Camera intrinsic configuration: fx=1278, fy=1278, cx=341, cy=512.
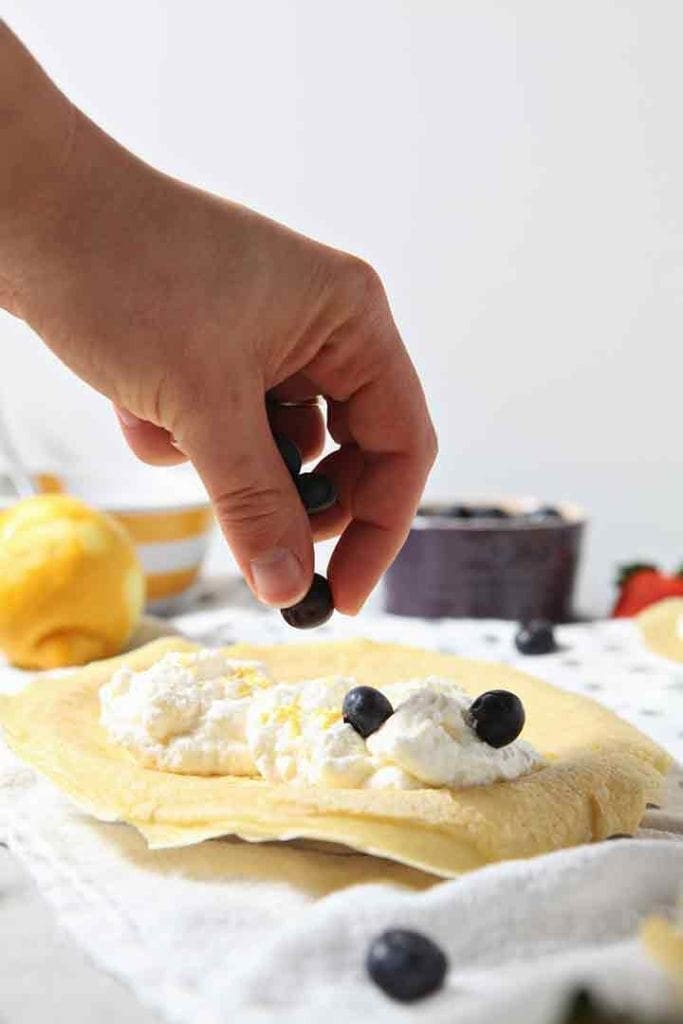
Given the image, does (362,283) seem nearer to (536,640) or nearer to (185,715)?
(185,715)

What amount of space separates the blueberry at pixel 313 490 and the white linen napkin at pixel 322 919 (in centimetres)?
38

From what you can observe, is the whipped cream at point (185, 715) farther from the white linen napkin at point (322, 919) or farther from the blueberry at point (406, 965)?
the blueberry at point (406, 965)

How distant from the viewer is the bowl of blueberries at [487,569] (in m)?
2.72

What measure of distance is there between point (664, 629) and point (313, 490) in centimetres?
113

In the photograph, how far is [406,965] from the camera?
0.93 metres

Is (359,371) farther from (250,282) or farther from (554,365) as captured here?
(554,365)

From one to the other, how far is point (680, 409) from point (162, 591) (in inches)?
66.2

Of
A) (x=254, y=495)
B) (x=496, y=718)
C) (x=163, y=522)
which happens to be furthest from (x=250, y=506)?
(x=163, y=522)

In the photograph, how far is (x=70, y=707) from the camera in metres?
1.53

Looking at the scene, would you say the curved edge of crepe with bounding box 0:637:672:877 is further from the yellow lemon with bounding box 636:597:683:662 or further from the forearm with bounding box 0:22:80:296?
the yellow lemon with bounding box 636:597:683:662

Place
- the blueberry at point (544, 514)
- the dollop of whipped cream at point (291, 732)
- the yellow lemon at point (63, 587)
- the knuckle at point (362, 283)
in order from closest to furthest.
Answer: the dollop of whipped cream at point (291, 732), the knuckle at point (362, 283), the yellow lemon at point (63, 587), the blueberry at point (544, 514)

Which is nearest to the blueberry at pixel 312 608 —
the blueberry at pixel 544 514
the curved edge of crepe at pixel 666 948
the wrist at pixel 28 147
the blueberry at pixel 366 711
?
the blueberry at pixel 366 711

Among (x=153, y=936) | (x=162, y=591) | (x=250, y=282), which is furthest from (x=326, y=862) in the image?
(x=162, y=591)

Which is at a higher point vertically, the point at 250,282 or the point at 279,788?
the point at 250,282
